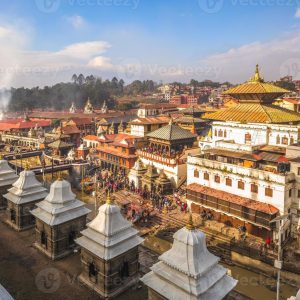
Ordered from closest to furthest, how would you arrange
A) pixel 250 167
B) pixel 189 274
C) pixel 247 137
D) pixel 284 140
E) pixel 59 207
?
pixel 189 274 → pixel 59 207 → pixel 250 167 → pixel 284 140 → pixel 247 137

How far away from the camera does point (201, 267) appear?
12.4 meters

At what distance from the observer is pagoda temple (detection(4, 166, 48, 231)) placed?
21.8 m

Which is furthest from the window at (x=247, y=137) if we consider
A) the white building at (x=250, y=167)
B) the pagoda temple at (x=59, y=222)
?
the pagoda temple at (x=59, y=222)

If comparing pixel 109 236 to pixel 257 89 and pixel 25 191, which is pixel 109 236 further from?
pixel 257 89

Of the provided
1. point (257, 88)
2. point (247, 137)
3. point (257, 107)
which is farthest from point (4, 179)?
point (257, 88)

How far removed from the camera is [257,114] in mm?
36344

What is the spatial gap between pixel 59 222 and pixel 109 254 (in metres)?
4.66

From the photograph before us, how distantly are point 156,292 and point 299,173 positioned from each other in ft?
57.5

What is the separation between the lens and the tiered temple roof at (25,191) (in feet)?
72.1

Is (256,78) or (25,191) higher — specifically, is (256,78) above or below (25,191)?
above

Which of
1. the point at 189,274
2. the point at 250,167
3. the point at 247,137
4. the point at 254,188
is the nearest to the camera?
the point at 189,274

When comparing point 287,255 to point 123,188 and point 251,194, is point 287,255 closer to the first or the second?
point 251,194

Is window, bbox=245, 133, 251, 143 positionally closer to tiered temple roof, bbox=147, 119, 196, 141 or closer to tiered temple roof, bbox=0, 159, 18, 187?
tiered temple roof, bbox=147, 119, 196, 141

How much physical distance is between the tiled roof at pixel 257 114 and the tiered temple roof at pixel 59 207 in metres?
24.2
